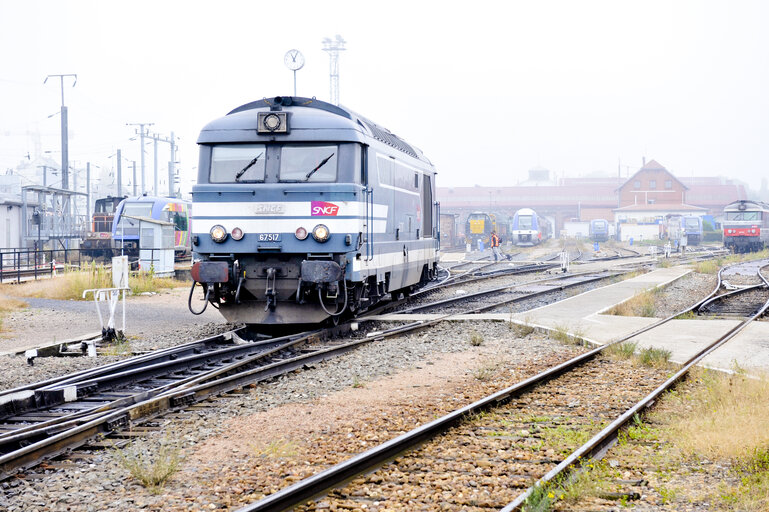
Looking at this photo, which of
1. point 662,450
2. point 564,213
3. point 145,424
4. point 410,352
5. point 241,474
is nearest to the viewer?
point 241,474

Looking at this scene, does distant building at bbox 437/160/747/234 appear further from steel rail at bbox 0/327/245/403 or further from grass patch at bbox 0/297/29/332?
steel rail at bbox 0/327/245/403

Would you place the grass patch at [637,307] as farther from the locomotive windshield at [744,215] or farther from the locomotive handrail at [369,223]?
the locomotive windshield at [744,215]

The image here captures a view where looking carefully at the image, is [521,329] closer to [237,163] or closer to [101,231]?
[237,163]

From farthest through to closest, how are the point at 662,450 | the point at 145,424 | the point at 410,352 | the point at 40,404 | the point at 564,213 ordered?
the point at 564,213, the point at 410,352, the point at 40,404, the point at 145,424, the point at 662,450

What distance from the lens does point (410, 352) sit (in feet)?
38.4

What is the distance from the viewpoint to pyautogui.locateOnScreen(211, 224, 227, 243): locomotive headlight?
12344 mm

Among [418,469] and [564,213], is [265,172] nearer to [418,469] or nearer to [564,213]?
[418,469]

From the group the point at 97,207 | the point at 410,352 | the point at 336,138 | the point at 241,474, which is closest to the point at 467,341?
the point at 410,352

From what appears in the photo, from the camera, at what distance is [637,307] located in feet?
58.3

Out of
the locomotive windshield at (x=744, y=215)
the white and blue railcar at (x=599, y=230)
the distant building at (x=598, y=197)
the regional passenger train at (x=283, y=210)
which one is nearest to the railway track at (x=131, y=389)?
the regional passenger train at (x=283, y=210)

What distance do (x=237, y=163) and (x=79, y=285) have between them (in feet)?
34.5

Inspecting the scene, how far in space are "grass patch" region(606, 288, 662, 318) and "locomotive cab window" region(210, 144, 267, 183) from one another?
8.30 m

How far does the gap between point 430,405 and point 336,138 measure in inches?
215

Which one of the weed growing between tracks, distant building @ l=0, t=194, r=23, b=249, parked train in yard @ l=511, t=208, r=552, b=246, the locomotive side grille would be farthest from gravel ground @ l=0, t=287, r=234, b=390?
parked train in yard @ l=511, t=208, r=552, b=246
